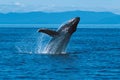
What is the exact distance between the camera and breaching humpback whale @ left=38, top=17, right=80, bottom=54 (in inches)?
1229

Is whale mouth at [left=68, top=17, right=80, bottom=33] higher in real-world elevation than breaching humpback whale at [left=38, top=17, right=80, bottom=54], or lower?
higher

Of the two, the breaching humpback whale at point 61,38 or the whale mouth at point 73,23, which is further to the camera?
the whale mouth at point 73,23

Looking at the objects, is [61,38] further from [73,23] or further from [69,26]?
[73,23]

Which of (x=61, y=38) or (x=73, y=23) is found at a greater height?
(x=73, y=23)

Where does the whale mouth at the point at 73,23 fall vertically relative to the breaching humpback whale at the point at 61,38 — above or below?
above

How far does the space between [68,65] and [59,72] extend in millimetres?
3090

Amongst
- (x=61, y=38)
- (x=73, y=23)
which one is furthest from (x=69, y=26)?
(x=61, y=38)

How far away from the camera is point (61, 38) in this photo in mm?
31484

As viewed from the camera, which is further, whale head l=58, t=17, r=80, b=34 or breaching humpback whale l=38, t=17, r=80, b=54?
whale head l=58, t=17, r=80, b=34

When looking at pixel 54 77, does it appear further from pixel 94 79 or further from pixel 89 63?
pixel 89 63

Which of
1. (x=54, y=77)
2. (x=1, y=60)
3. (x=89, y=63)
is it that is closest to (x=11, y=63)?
(x=1, y=60)

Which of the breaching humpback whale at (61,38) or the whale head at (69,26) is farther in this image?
the whale head at (69,26)

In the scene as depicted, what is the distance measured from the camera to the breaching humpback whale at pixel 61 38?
31219 millimetres

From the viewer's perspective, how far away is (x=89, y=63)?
29344mm
